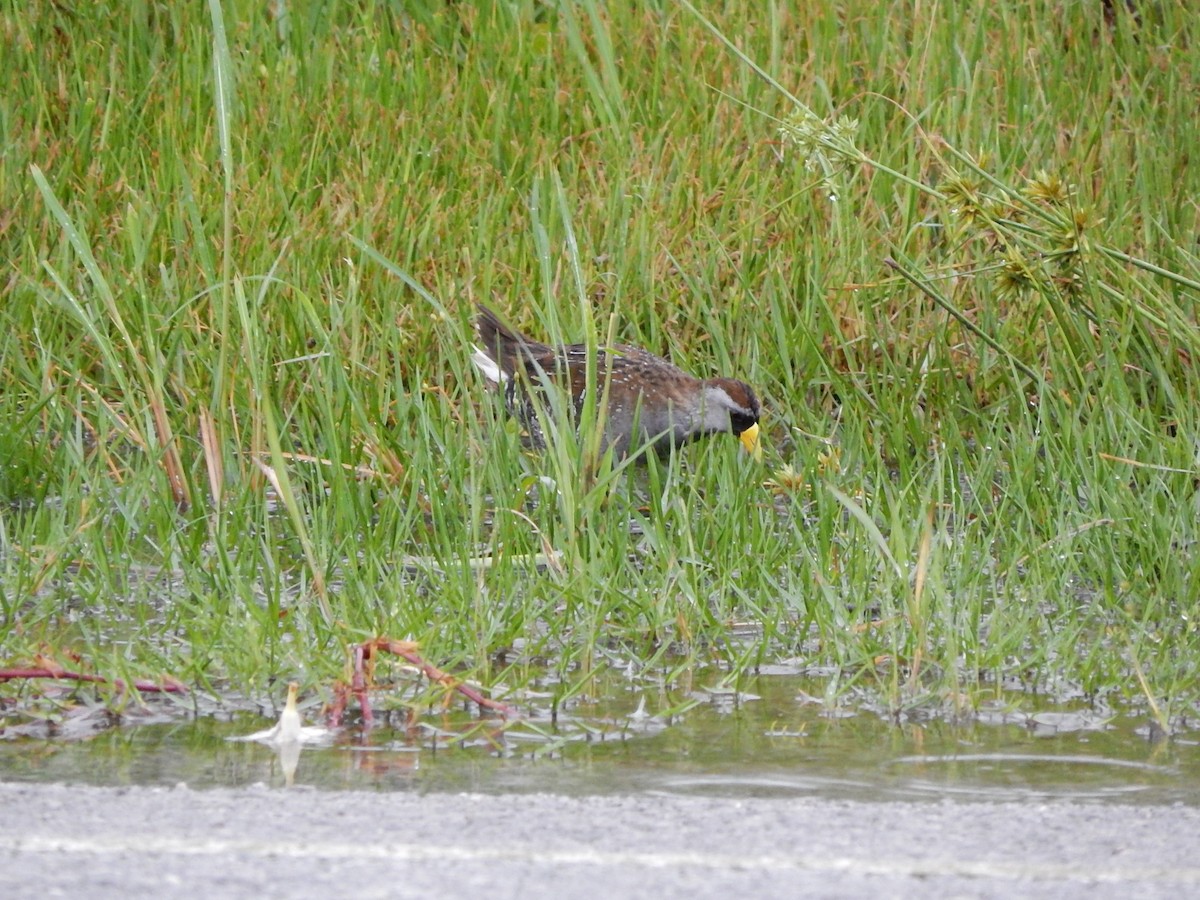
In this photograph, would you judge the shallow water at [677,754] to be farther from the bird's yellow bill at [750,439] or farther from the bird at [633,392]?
the bird at [633,392]

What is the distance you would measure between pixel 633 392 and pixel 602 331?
401 mm

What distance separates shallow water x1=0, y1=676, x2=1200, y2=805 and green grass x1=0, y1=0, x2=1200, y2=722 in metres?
0.14

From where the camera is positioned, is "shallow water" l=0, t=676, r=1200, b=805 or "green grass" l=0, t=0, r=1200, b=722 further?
"green grass" l=0, t=0, r=1200, b=722

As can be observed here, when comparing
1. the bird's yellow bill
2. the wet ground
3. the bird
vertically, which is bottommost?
the wet ground

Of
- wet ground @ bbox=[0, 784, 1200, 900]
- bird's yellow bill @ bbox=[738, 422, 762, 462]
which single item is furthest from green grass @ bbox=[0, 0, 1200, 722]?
wet ground @ bbox=[0, 784, 1200, 900]

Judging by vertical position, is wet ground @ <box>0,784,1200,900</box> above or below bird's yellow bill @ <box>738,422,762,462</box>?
below

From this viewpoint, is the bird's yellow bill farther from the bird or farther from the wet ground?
the wet ground

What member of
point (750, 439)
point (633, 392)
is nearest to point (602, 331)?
point (633, 392)

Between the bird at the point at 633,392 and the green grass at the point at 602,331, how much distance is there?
0.16 meters

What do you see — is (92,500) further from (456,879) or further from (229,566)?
(456,879)

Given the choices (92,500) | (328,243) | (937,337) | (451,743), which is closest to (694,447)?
(937,337)

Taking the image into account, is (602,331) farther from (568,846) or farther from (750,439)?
(568,846)

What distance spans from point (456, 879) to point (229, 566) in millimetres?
1955

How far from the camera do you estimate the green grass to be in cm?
455
